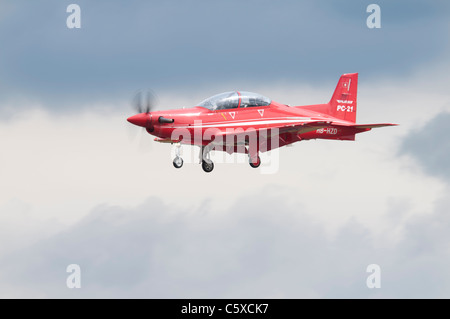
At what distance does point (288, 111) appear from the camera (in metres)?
44.2

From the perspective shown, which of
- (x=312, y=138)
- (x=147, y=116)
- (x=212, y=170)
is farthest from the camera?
(x=312, y=138)

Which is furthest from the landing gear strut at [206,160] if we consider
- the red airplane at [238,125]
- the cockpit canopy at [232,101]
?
the cockpit canopy at [232,101]

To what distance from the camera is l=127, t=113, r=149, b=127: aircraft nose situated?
39.3m

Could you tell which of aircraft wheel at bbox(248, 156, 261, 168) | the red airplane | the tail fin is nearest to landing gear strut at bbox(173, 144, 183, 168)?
the red airplane

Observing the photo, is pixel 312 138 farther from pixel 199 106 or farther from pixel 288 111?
pixel 199 106

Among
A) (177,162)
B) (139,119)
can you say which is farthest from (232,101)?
(139,119)

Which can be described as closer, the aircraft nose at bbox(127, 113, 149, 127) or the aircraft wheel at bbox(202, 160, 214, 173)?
the aircraft nose at bbox(127, 113, 149, 127)

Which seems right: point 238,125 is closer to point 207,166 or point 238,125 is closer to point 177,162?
point 207,166

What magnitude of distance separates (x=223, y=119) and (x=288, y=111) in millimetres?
4440

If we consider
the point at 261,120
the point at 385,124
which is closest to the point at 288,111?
the point at 261,120

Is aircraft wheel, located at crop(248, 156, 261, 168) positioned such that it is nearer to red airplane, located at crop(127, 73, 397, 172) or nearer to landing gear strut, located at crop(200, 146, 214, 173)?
red airplane, located at crop(127, 73, 397, 172)

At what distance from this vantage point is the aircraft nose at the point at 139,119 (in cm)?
3928

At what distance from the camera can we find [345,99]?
4822 centimetres

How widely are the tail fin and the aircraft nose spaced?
42.3ft
